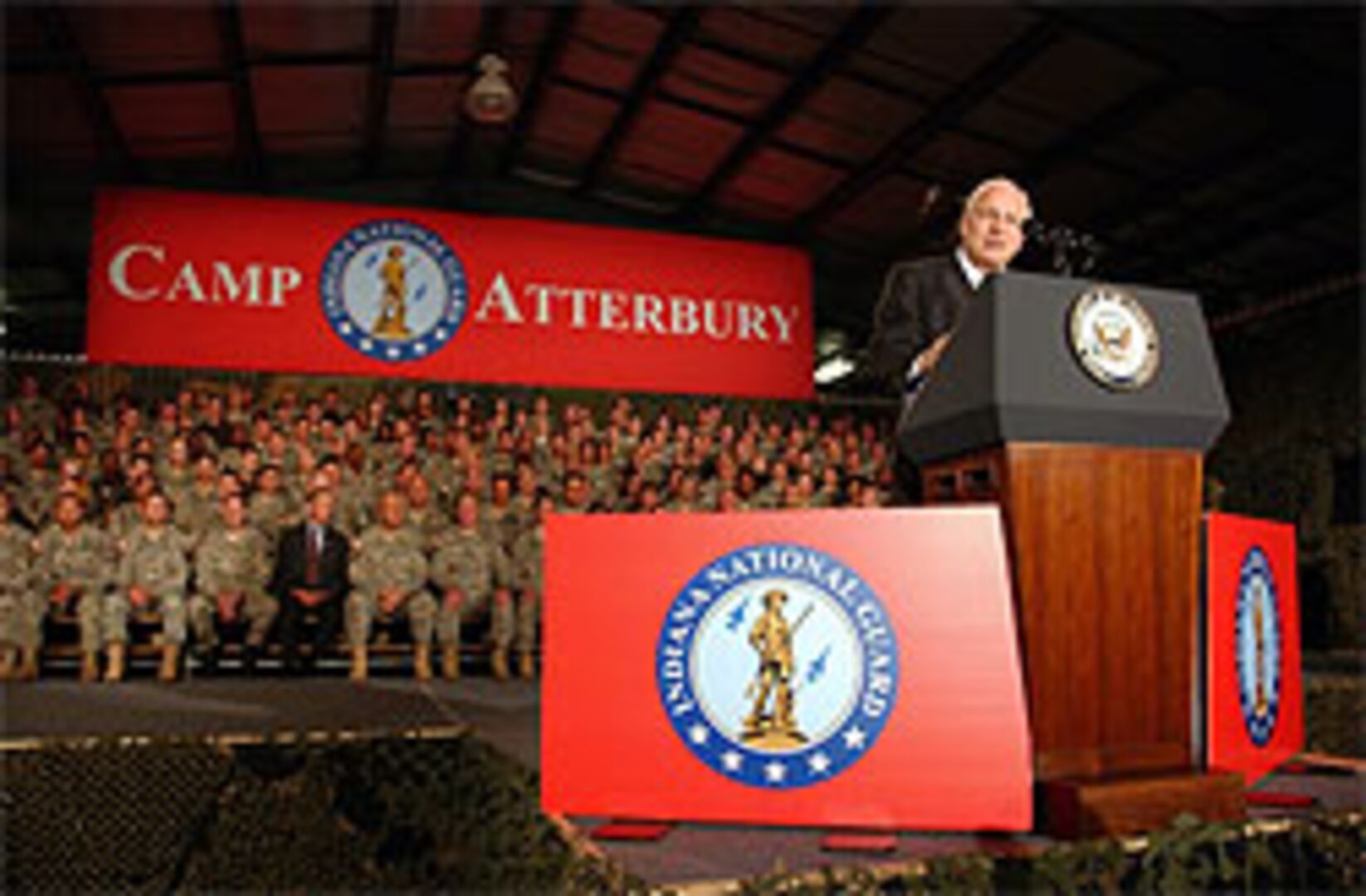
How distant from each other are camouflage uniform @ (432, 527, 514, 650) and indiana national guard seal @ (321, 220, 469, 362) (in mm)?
1499

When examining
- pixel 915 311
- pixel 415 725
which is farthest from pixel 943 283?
pixel 415 725

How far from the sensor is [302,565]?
5.76 m

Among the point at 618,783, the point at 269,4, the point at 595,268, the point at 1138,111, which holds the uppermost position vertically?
the point at 269,4

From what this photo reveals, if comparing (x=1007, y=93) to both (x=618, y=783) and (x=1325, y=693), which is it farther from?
(x=618, y=783)

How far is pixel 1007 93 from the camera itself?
7461 mm

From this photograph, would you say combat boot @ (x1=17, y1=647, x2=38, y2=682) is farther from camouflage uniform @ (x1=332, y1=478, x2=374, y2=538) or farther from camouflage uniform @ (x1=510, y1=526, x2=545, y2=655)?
camouflage uniform @ (x1=510, y1=526, x2=545, y2=655)

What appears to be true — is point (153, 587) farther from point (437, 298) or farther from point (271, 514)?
point (437, 298)

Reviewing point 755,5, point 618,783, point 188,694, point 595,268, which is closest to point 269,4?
point 595,268

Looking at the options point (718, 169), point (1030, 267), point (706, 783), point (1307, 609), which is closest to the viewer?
point (706, 783)

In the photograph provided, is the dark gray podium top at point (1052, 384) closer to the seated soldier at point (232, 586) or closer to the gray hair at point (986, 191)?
the gray hair at point (986, 191)

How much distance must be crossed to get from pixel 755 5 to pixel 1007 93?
2.06m

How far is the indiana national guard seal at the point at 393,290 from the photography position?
22.8 feet

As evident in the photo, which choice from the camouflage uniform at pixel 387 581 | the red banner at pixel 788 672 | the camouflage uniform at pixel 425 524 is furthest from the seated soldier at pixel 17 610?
the red banner at pixel 788 672

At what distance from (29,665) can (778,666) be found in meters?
5.57
